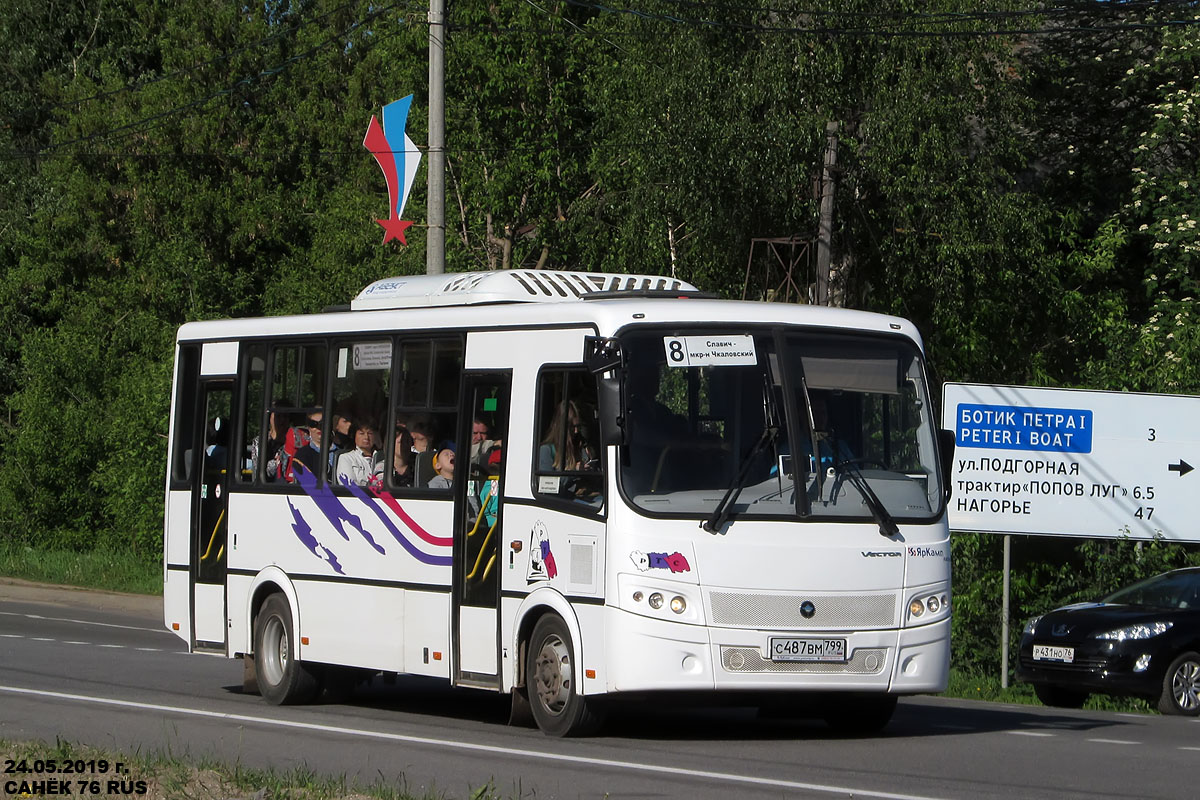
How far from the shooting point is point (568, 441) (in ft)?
41.0

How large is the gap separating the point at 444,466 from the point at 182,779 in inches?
194

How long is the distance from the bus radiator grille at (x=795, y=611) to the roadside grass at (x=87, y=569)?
71.3 feet

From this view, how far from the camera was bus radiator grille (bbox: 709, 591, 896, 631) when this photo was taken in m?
11.9

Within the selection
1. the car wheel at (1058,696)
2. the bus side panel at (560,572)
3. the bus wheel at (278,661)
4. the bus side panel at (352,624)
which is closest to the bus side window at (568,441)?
the bus side panel at (560,572)

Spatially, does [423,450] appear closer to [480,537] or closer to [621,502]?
[480,537]

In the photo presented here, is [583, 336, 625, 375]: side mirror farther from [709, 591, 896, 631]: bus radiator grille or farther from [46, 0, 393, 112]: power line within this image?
[46, 0, 393, 112]: power line

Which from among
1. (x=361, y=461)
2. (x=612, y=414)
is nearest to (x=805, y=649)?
(x=612, y=414)

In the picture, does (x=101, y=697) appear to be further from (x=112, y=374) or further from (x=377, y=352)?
(x=112, y=374)

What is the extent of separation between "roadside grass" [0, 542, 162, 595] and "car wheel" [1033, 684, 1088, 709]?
1730 cm

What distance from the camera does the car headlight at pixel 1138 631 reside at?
18188 mm

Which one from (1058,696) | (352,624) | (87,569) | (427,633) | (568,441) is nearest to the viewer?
(568,441)


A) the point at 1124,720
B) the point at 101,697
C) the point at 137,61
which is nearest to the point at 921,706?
the point at 1124,720

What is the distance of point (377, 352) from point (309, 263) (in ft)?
121

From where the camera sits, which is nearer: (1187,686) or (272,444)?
(272,444)
